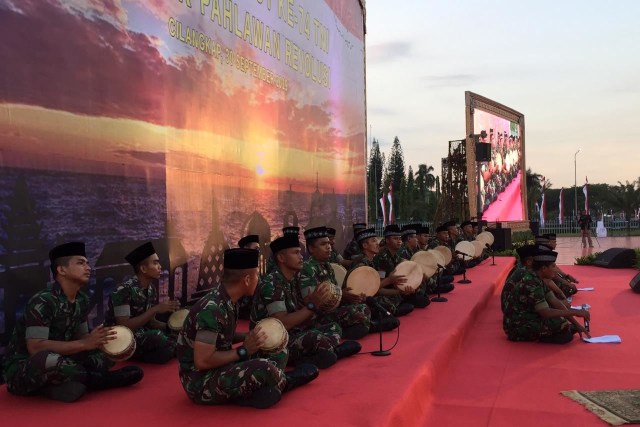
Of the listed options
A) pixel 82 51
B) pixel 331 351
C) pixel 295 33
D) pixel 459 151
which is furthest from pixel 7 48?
pixel 459 151

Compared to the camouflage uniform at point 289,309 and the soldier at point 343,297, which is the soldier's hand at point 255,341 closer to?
the camouflage uniform at point 289,309

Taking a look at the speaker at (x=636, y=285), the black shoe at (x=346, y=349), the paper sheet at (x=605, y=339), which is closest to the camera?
the black shoe at (x=346, y=349)

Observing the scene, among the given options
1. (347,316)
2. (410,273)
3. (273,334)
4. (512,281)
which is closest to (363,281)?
(347,316)

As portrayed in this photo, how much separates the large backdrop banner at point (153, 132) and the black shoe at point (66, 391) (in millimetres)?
766

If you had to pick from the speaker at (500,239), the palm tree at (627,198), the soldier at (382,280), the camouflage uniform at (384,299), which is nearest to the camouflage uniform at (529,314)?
the soldier at (382,280)

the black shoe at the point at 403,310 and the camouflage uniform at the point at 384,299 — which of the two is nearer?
the camouflage uniform at the point at 384,299

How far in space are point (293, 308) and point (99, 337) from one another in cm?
139

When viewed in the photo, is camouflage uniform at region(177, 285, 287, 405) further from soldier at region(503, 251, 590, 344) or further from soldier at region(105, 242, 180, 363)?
soldier at region(503, 251, 590, 344)

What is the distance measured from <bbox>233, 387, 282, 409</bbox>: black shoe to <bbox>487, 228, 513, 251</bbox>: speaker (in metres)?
14.1

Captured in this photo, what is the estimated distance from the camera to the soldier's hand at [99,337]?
379 cm

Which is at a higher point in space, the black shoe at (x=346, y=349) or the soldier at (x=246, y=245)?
the soldier at (x=246, y=245)

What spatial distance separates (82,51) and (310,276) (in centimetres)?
252

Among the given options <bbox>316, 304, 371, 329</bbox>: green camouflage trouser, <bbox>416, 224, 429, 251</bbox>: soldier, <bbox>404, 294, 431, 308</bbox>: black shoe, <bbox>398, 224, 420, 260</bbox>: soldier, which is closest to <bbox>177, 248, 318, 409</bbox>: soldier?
<bbox>316, 304, 371, 329</bbox>: green camouflage trouser

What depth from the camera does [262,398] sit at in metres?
3.47
